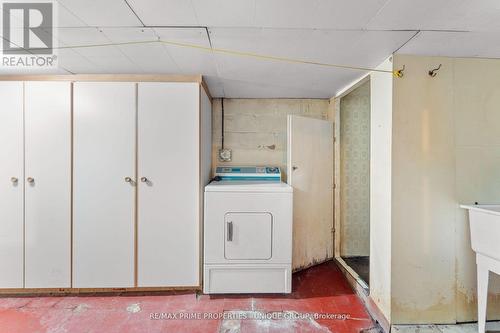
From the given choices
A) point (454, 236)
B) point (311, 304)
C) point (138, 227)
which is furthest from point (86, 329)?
point (454, 236)

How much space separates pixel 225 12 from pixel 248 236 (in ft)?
5.58

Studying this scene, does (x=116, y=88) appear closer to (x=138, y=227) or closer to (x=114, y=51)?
(x=114, y=51)

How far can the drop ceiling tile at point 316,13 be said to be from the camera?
117 cm

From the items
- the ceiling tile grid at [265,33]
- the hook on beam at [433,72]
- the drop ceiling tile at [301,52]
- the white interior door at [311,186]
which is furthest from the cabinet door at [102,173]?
the hook on beam at [433,72]

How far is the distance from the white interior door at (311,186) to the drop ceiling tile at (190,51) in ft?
3.30

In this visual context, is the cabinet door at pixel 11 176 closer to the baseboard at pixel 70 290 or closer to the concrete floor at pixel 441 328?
the baseboard at pixel 70 290

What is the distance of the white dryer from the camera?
2053 millimetres

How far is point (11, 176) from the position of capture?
204cm

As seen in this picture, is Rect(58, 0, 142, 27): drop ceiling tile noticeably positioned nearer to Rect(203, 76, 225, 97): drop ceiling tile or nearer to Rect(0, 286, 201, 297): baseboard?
Rect(203, 76, 225, 97): drop ceiling tile

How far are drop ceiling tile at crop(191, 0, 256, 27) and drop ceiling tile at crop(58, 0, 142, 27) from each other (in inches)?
15.3

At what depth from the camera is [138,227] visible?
2.05 m

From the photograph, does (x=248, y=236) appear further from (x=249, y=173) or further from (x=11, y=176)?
(x=11, y=176)

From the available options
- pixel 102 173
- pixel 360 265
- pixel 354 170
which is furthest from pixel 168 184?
pixel 360 265

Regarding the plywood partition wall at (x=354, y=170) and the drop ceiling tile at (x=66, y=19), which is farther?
the plywood partition wall at (x=354, y=170)
